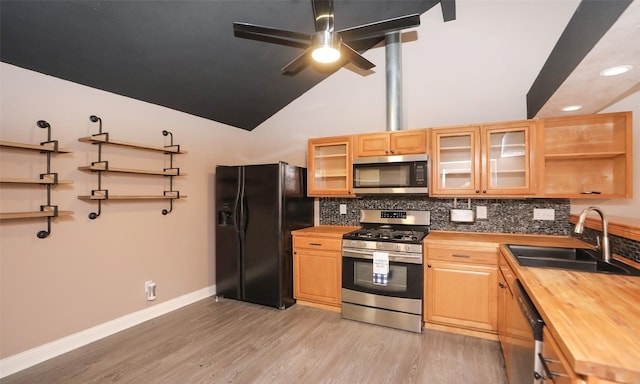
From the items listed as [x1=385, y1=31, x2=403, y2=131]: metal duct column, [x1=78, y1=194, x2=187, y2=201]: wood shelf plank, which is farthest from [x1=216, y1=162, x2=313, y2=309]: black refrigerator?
[x1=385, y1=31, x2=403, y2=131]: metal duct column

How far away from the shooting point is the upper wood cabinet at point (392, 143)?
3.10 m

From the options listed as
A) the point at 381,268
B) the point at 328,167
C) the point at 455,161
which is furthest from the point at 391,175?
the point at 381,268

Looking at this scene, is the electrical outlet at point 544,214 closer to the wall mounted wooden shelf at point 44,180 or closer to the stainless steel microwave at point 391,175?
the stainless steel microwave at point 391,175

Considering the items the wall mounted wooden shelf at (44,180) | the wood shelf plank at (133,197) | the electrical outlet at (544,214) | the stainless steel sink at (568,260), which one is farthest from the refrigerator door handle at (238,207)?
the electrical outlet at (544,214)

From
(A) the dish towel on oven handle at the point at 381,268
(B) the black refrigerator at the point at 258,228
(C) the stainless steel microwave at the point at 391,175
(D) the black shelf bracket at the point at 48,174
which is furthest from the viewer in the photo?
(B) the black refrigerator at the point at 258,228

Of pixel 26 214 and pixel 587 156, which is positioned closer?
pixel 26 214

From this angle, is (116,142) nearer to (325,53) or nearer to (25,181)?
(25,181)

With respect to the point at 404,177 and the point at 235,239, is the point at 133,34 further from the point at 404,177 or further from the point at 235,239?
the point at 404,177

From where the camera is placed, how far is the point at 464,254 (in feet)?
8.77

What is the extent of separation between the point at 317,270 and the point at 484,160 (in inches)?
80.2

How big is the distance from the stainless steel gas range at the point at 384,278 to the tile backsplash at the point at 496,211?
0.32 meters

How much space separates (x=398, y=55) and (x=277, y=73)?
4.56 feet

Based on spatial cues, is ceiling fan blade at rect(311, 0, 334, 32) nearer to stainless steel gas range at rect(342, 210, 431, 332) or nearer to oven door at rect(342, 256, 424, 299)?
stainless steel gas range at rect(342, 210, 431, 332)

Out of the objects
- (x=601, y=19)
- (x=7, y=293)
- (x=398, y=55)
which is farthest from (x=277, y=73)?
(x=7, y=293)
